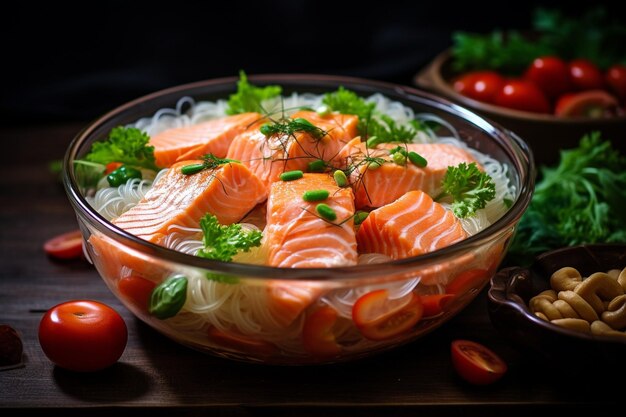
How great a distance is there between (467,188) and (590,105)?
1.87m

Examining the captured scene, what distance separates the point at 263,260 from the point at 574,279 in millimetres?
1106

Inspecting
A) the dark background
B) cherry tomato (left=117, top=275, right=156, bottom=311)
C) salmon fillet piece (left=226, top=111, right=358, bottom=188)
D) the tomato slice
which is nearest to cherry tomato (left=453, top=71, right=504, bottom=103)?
the dark background

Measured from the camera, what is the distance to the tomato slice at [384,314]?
7.56 ft

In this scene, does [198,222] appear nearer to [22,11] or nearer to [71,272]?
[71,272]

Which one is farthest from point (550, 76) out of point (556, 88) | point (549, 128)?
point (549, 128)

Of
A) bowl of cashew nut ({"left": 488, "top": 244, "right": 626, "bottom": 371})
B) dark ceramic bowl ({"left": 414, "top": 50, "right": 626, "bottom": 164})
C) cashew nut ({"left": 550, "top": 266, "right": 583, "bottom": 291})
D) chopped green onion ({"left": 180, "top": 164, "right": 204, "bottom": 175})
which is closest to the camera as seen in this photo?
bowl of cashew nut ({"left": 488, "top": 244, "right": 626, "bottom": 371})

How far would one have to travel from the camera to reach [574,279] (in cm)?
269

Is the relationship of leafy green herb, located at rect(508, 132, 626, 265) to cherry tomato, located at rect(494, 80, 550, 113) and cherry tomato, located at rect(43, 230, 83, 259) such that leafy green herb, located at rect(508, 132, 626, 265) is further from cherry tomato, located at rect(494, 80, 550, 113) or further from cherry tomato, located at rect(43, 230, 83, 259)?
cherry tomato, located at rect(43, 230, 83, 259)

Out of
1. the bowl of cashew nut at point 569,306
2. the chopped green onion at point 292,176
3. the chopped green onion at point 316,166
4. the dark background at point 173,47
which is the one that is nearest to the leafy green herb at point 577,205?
the bowl of cashew nut at point 569,306

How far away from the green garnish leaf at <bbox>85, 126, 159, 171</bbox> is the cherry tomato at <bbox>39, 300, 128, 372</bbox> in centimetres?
72

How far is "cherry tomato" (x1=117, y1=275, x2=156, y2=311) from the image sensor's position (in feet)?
8.02

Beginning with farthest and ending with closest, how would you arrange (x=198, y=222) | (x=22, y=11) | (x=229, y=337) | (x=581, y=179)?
(x=22, y=11)
(x=581, y=179)
(x=198, y=222)
(x=229, y=337)

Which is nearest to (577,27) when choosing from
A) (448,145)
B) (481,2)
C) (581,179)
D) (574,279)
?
(481,2)

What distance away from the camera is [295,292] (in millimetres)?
2248
